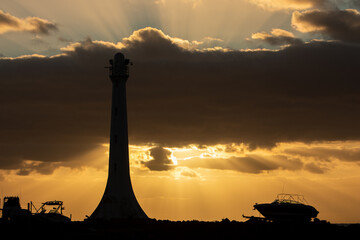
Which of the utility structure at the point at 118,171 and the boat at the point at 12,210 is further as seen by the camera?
the utility structure at the point at 118,171

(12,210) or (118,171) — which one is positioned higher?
(118,171)

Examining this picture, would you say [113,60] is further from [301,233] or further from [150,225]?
[301,233]

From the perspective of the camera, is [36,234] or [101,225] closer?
[36,234]

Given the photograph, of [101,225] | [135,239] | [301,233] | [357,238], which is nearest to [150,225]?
[101,225]

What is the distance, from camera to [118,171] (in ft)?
244

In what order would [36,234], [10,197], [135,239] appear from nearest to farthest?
[135,239], [36,234], [10,197]

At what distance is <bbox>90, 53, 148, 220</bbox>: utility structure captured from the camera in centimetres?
7388

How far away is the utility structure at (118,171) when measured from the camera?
73.9 m

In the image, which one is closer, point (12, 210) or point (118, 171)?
point (12, 210)

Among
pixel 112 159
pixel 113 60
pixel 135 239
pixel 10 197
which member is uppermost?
pixel 113 60

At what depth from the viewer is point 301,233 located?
208 ft

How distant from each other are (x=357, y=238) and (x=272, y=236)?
31.0ft

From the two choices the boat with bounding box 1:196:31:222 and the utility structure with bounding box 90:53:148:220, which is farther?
the utility structure with bounding box 90:53:148:220

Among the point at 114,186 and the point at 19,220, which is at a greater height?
the point at 114,186
